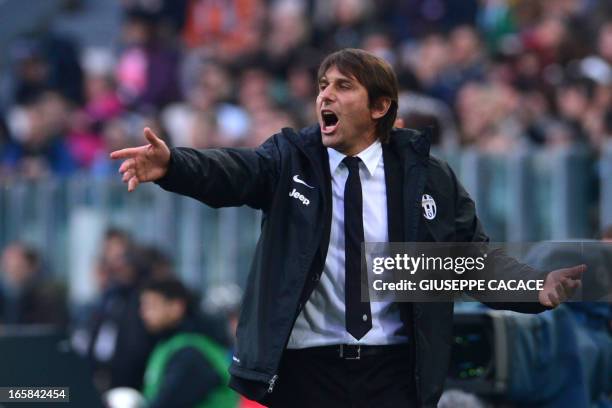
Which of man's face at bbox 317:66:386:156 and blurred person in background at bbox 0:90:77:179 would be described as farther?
blurred person in background at bbox 0:90:77:179

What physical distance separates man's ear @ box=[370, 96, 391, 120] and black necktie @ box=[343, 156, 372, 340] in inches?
8.4

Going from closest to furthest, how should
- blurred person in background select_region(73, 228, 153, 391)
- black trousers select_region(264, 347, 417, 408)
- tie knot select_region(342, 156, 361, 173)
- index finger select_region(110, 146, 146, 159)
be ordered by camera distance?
index finger select_region(110, 146, 146, 159) < black trousers select_region(264, 347, 417, 408) < tie knot select_region(342, 156, 361, 173) < blurred person in background select_region(73, 228, 153, 391)

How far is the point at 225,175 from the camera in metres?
5.53

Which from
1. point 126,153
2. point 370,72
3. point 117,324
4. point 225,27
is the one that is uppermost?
Answer: point 225,27

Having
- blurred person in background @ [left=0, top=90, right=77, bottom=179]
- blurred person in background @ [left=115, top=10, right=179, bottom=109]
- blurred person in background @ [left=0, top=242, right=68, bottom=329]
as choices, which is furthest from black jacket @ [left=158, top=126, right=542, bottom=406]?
blurred person in background @ [left=115, top=10, right=179, bottom=109]

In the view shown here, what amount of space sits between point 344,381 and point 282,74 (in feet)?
33.1

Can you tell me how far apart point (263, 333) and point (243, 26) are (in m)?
12.0

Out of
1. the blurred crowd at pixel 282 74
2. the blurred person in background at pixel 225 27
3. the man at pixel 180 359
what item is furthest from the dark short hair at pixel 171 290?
the blurred person in background at pixel 225 27

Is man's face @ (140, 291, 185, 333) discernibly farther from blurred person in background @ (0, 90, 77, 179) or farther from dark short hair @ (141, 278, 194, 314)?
blurred person in background @ (0, 90, 77, 179)

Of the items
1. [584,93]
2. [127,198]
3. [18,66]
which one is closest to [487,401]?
[584,93]

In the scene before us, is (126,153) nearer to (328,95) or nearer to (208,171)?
(208,171)

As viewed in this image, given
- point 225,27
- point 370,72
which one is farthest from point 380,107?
point 225,27

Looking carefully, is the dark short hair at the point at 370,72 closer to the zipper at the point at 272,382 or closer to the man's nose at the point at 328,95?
the man's nose at the point at 328,95

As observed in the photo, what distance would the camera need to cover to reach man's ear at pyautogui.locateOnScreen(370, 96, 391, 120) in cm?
579
